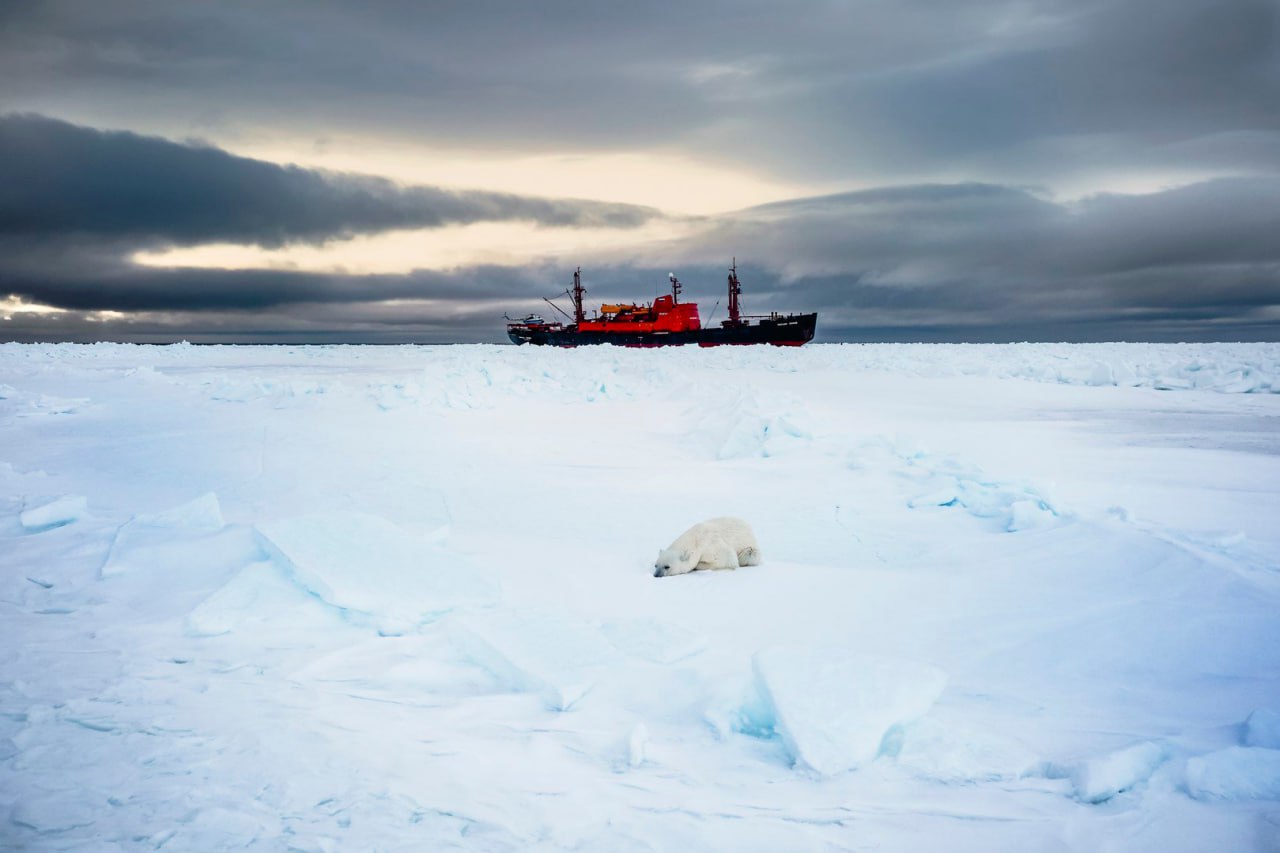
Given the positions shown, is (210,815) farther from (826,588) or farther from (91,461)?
(91,461)

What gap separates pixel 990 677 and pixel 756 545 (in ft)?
4.35

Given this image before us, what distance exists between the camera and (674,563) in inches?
135

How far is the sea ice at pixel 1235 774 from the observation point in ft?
5.69

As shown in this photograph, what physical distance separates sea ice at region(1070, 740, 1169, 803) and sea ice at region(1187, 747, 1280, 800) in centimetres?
9

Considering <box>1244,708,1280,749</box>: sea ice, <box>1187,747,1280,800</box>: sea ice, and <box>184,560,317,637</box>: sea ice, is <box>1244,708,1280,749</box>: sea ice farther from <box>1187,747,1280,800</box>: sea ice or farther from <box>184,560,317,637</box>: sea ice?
<box>184,560,317,637</box>: sea ice

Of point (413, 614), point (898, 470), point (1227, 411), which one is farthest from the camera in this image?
point (1227, 411)

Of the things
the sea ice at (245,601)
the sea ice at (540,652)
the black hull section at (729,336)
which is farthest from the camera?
the black hull section at (729,336)

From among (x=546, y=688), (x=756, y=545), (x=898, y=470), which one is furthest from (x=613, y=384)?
(x=546, y=688)

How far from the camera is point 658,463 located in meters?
6.18

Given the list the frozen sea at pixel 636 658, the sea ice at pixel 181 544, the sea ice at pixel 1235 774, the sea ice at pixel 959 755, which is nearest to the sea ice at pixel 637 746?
the frozen sea at pixel 636 658

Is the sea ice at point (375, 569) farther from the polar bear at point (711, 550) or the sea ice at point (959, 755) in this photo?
the sea ice at point (959, 755)

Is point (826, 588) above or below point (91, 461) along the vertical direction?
below

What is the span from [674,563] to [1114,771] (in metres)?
1.94

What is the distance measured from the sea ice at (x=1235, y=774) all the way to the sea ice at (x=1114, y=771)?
9 cm
